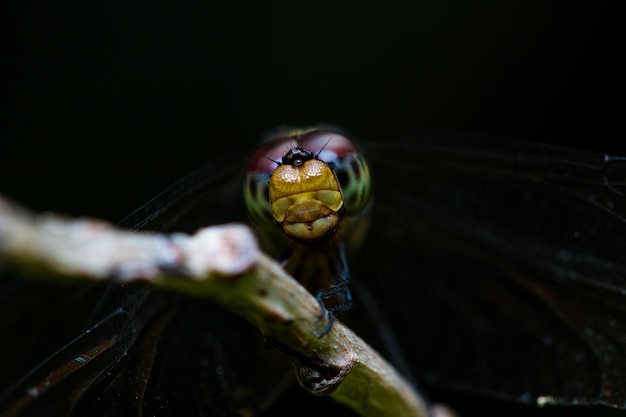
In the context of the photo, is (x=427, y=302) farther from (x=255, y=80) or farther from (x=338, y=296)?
(x=255, y=80)

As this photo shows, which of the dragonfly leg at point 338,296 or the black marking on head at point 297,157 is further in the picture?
the black marking on head at point 297,157

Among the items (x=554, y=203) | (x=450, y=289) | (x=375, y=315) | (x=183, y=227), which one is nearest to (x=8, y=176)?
(x=183, y=227)

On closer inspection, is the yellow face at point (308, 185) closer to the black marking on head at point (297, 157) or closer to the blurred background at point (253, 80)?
the black marking on head at point (297, 157)

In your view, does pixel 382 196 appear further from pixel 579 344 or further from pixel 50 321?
pixel 50 321

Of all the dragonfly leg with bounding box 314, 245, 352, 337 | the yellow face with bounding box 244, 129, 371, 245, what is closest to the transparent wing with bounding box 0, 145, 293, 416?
the yellow face with bounding box 244, 129, 371, 245

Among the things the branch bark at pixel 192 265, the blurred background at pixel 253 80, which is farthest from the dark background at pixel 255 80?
the branch bark at pixel 192 265

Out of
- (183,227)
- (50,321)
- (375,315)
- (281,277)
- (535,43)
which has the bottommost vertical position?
(375,315)

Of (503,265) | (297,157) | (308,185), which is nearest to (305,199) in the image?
(308,185)
